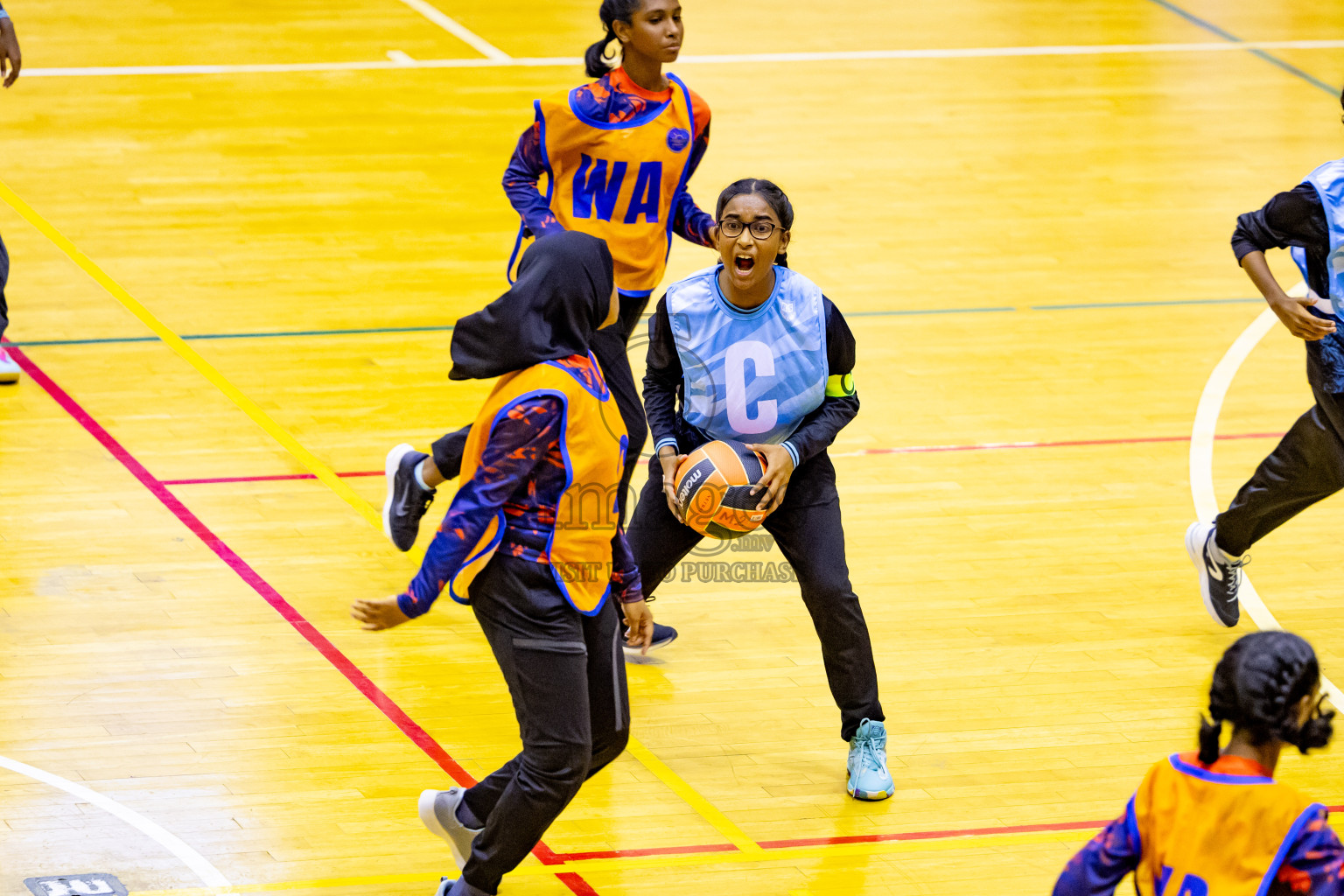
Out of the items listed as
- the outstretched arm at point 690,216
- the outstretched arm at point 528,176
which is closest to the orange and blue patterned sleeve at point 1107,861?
the outstretched arm at point 690,216

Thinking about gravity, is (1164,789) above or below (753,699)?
above

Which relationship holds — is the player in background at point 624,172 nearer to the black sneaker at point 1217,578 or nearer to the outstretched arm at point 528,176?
the outstretched arm at point 528,176

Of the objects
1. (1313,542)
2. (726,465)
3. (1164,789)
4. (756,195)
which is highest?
(756,195)

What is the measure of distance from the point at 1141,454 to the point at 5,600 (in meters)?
4.85

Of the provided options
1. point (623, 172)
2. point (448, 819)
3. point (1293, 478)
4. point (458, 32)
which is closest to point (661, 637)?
point (623, 172)

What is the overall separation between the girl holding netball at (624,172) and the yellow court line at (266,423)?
0.86 meters

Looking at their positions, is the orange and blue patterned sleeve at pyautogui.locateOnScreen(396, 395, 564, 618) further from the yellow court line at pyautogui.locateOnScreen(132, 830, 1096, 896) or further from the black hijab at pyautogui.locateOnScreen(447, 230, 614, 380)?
the yellow court line at pyautogui.locateOnScreen(132, 830, 1096, 896)

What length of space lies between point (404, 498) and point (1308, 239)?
3.29 meters

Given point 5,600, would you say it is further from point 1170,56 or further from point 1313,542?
point 1170,56

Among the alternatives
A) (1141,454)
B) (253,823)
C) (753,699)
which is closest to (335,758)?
(253,823)

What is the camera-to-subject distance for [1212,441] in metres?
8.02

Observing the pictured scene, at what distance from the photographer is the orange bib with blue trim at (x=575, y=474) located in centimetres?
418

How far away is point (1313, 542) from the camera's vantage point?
720 centimetres

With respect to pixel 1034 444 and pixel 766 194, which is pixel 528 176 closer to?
pixel 766 194
